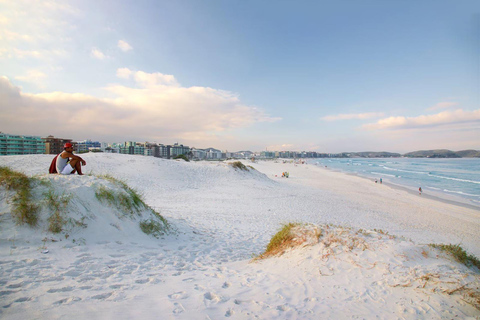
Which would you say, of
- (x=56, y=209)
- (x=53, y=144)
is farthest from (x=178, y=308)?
(x=53, y=144)

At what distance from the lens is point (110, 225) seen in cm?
577

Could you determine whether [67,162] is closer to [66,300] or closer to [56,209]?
[56,209]

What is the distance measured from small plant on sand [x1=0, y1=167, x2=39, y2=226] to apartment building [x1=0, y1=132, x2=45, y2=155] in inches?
2938

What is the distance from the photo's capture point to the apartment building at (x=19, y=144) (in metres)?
56.1

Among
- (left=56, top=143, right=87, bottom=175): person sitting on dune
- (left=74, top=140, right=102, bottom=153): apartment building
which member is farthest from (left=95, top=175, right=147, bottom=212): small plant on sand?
(left=74, top=140, right=102, bottom=153): apartment building

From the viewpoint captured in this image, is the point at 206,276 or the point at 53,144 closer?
the point at 206,276

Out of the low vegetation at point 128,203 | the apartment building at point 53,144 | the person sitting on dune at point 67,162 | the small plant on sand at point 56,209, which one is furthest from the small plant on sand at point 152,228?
the apartment building at point 53,144

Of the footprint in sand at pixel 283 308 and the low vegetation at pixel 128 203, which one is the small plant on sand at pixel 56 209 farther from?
the footprint in sand at pixel 283 308

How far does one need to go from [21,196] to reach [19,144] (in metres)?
78.1

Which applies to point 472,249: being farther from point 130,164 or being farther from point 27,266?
point 130,164

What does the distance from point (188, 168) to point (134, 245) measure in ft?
66.3

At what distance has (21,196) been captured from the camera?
502 centimetres

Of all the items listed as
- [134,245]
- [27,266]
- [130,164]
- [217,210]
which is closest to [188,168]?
[130,164]

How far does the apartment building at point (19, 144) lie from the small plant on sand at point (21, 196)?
74.6m
